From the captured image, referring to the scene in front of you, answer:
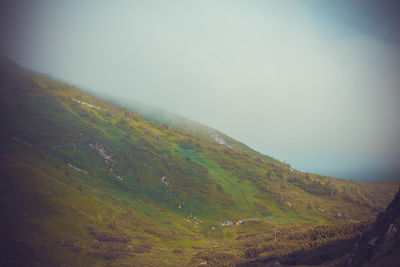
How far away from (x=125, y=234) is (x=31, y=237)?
167 ft

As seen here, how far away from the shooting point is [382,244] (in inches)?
1328

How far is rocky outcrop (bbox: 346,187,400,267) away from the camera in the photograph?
31.0 metres

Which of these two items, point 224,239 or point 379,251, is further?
point 224,239

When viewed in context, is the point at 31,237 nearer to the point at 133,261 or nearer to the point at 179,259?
the point at 133,261

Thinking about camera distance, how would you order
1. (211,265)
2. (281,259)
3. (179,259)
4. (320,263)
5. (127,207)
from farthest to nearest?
(127,207)
(179,259)
(211,265)
(281,259)
(320,263)

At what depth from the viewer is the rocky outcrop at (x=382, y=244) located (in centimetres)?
3100

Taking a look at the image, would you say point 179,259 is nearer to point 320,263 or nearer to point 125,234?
point 125,234

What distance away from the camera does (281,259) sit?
6175cm

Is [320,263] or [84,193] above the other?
[320,263]

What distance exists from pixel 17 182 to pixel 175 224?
109973mm

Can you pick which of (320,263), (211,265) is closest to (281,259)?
(320,263)

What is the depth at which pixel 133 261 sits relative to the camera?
11138 centimetres

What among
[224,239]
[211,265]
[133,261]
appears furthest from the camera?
[224,239]

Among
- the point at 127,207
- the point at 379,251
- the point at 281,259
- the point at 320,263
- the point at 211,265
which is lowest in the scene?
the point at 127,207
